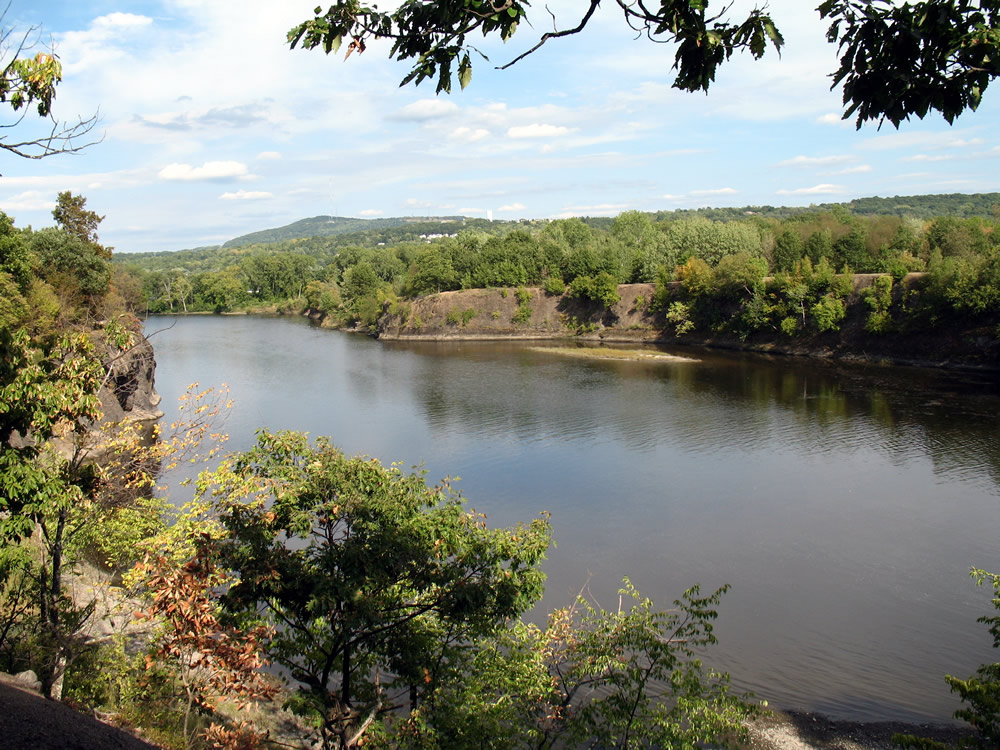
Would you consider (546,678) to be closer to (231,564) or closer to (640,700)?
(640,700)

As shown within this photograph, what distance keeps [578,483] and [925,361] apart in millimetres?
33109

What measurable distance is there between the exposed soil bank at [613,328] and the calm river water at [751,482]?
3876mm

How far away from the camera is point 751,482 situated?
23.7m

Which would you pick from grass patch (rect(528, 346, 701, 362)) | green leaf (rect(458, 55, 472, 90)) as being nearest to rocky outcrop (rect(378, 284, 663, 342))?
grass patch (rect(528, 346, 701, 362))

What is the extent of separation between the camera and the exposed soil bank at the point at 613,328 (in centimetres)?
4659

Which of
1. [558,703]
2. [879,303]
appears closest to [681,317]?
[879,303]

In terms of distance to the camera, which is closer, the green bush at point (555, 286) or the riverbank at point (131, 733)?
the riverbank at point (131, 733)

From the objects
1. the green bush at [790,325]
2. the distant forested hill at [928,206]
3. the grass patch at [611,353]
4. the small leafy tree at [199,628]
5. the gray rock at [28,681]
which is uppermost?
the distant forested hill at [928,206]

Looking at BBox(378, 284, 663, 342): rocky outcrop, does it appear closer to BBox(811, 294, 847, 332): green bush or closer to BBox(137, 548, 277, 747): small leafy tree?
BBox(811, 294, 847, 332): green bush

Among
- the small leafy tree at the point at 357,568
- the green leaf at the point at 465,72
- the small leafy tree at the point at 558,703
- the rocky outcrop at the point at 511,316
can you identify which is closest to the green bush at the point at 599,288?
the rocky outcrop at the point at 511,316

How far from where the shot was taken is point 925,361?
147 feet

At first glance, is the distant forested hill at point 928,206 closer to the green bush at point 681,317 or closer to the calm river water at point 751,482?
the green bush at point 681,317

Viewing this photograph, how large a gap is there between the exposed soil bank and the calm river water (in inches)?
153

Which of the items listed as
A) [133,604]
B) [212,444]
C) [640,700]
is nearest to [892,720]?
[640,700]
